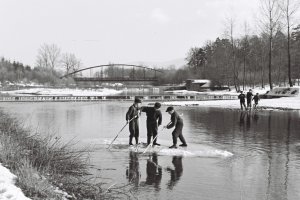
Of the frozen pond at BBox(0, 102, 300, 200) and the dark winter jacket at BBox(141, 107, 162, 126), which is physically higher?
the dark winter jacket at BBox(141, 107, 162, 126)

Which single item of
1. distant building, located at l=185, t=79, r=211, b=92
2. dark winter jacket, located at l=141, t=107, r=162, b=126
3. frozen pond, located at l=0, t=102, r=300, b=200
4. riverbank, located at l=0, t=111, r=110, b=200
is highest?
distant building, located at l=185, t=79, r=211, b=92

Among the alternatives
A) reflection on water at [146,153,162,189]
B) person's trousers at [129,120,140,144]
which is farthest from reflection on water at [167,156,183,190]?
person's trousers at [129,120,140,144]

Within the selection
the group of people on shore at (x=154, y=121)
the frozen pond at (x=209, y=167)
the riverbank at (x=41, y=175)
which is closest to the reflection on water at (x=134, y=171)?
the frozen pond at (x=209, y=167)

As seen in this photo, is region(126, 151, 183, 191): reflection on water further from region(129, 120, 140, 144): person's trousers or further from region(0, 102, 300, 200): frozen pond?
region(129, 120, 140, 144): person's trousers

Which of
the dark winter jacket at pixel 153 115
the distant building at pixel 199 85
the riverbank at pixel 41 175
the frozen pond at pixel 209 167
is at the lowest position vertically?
the frozen pond at pixel 209 167

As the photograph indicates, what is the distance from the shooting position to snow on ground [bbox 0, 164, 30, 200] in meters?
5.37

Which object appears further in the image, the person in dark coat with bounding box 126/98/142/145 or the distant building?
the distant building

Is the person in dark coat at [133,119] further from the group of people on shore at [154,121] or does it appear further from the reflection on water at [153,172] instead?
the reflection on water at [153,172]

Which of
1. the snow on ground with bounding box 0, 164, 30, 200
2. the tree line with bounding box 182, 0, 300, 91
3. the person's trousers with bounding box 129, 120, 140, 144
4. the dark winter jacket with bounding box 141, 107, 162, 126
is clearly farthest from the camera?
the tree line with bounding box 182, 0, 300, 91

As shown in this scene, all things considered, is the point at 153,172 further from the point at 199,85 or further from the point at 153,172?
the point at 199,85

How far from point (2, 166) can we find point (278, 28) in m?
46.7

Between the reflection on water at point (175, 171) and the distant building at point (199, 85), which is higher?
the distant building at point (199, 85)

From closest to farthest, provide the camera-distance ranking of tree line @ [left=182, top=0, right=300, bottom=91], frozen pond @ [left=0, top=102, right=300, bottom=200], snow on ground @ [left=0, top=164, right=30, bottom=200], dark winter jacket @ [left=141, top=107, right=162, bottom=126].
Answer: snow on ground @ [left=0, top=164, right=30, bottom=200], frozen pond @ [left=0, top=102, right=300, bottom=200], dark winter jacket @ [left=141, top=107, right=162, bottom=126], tree line @ [left=182, top=0, right=300, bottom=91]

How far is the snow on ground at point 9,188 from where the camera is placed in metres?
5.37
